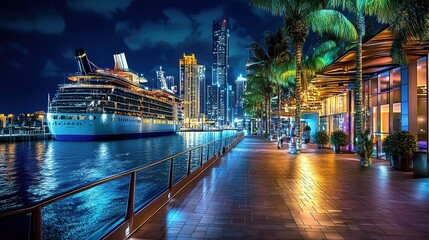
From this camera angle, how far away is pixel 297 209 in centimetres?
664

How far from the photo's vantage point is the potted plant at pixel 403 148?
12.1 meters

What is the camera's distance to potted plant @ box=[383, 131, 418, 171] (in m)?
12.1

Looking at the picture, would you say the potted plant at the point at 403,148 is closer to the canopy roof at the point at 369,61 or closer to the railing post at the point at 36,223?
the canopy roof at the point at 369,61

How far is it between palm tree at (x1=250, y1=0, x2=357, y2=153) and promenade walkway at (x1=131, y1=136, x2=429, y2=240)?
27.6ft

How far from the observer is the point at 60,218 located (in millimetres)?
9609

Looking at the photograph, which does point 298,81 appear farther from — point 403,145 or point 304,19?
point 403,145

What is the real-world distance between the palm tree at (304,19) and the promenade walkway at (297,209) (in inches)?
331

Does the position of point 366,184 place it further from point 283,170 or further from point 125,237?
point 125,237

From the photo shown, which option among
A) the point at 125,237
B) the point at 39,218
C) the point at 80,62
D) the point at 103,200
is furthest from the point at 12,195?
the point at 80,62

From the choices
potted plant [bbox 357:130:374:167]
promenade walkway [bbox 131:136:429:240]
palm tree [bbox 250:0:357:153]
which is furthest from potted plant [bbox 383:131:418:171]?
palm tree [bbox 250:0:357:153]

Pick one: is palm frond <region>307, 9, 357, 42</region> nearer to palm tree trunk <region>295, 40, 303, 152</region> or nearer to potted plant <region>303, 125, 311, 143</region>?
palm tree trunk <region>295, 40, 303, 152</region>

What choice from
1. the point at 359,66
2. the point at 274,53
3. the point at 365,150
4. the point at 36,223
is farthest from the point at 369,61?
the point at 274,53

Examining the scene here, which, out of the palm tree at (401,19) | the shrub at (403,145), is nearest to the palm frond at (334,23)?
the palm tree at (401,19)

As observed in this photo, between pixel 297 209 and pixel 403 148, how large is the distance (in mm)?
7452
